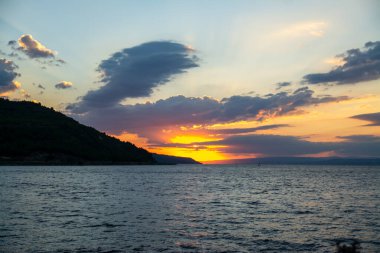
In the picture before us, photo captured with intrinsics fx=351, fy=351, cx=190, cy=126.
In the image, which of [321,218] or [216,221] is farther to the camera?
[321,218]

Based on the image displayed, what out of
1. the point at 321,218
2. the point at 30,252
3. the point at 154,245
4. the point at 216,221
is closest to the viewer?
the point at 30,252

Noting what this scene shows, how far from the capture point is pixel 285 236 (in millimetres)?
36406

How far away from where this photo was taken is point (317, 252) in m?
30.5

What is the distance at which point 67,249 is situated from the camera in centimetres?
3003

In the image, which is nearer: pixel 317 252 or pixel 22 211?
pixel 317 252

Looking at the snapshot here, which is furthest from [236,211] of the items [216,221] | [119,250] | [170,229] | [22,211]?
[22,211]

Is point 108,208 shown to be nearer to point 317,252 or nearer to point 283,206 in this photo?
point 283,206

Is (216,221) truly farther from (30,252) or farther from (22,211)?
(22,211)

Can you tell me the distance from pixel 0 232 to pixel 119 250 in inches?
581

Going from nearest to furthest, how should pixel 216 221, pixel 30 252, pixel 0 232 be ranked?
pixel 30 252 → pixel 0 232 → pixel 216 221

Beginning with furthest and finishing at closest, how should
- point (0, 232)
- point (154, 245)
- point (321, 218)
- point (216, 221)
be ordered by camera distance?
1. point (321, 218)
2. point (216, 221)
3. point (0, 232)
4. point (154, 245)

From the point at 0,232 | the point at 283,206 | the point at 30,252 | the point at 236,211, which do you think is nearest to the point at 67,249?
the point at 30,252

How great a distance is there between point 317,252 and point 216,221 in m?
16.5

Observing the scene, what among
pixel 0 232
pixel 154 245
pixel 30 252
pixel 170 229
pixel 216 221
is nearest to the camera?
pixel 30 252
